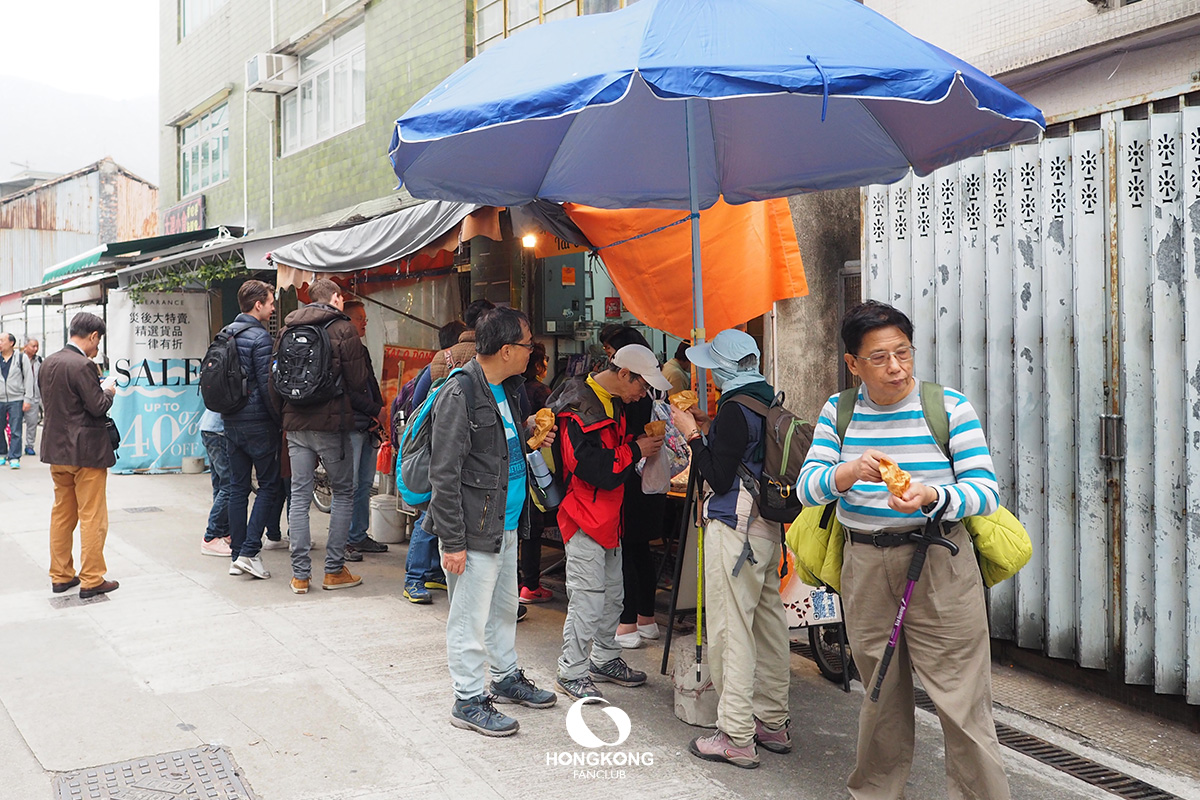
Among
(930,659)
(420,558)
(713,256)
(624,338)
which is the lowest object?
(420,558)

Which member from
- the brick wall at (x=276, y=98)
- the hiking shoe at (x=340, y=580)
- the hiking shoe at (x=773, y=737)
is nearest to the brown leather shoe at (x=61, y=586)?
the hiking shoe at (x=340, y=580)

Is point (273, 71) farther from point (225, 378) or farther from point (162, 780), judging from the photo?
point (162, 780)

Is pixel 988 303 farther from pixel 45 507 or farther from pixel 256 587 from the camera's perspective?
pixel 45 507

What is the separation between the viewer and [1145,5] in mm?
4555

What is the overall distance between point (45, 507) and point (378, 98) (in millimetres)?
6528

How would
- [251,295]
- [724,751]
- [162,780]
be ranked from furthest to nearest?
1. [251,295]
2. [724,751]
3. [162,780]

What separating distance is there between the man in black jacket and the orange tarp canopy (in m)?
2.67

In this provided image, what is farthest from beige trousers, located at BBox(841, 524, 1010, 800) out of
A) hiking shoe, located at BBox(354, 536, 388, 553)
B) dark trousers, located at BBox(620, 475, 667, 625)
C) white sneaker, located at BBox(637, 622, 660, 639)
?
hiking shoe, located at BBox(354, 536, 388, 553)

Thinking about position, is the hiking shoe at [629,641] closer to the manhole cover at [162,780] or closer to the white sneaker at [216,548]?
the manhole cover at [162,780]

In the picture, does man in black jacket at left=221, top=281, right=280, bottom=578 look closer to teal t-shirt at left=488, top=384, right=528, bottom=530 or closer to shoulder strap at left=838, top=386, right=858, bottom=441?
teal t-shirt at left=488, top=384, right=528, bottom=530

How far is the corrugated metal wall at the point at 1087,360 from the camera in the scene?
4.41 meters

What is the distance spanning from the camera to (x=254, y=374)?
23.7 feet

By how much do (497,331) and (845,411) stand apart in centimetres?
165

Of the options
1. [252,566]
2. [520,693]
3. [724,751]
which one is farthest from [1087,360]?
[252,566]
